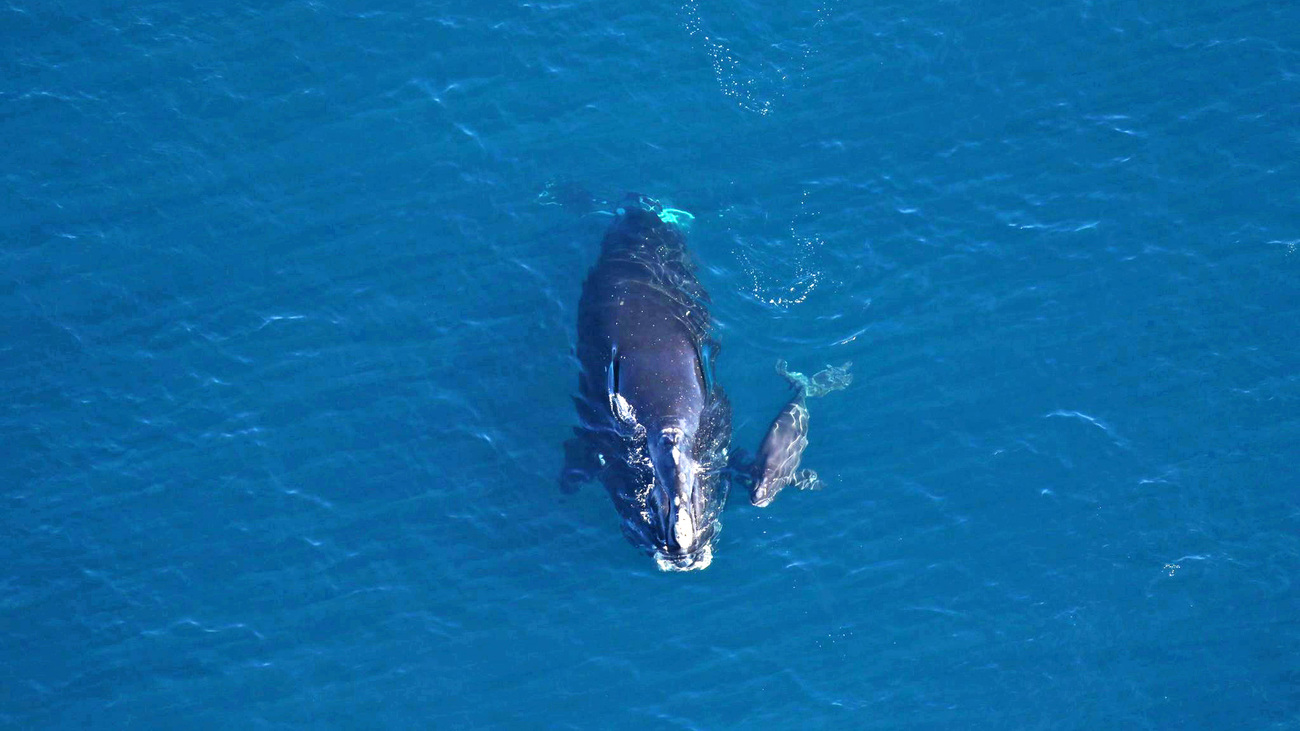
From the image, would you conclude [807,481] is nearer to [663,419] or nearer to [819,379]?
[819,379]

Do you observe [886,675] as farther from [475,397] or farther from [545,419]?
[475,397]

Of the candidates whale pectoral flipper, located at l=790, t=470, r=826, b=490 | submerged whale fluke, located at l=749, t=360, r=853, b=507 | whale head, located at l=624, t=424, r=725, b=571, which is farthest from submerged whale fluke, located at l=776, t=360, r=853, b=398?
whale head, located at l=624, t=424, r=725, b=571

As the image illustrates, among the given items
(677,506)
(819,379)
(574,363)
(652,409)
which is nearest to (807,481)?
(819,379)

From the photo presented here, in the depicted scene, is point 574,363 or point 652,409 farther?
point 574,363

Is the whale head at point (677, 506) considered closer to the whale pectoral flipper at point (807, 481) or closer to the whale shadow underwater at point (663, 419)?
the whale shadow underwater at point (663, 419)

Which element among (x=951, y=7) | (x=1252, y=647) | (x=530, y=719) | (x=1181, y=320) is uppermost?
(x=951, y=7)

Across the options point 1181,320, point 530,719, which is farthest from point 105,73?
point 1181,320
